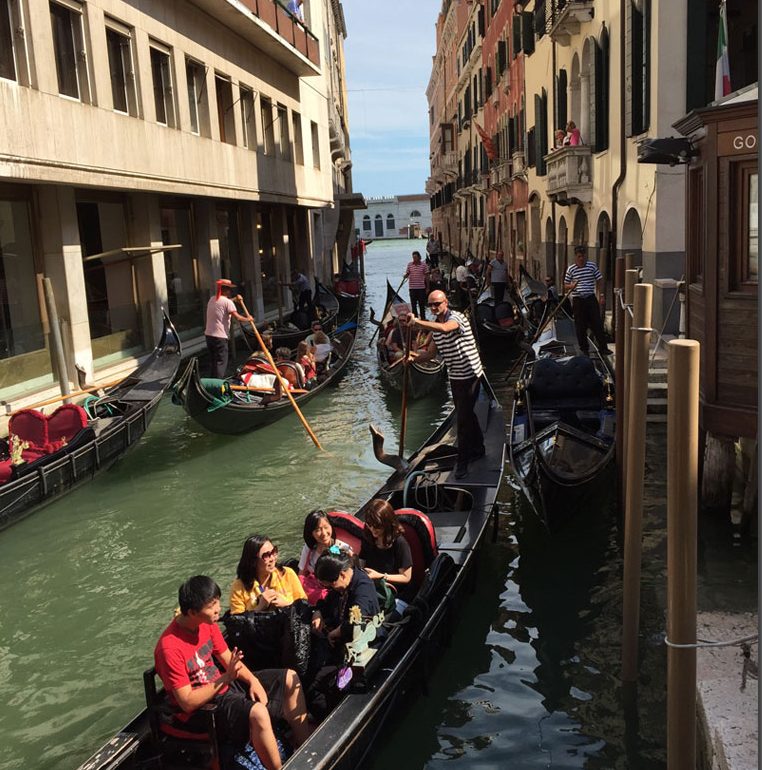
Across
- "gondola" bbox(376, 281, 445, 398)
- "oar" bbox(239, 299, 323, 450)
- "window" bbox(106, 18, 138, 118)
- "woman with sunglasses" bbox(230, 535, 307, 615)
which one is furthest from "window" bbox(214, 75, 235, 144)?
"woman with sunglasses" bbox(230, 535, 307, 615)

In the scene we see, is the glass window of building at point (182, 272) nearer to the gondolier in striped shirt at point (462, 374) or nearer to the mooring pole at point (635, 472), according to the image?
the gondolier in striped shirt at point (462, 374)

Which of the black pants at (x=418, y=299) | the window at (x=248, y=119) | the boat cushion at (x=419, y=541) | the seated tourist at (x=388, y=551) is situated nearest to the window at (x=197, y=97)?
the window at (x=248, y=119)

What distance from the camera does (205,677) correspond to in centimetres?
266

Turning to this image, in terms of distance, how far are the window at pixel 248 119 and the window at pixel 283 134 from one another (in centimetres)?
A: 163

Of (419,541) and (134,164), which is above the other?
(134,164)

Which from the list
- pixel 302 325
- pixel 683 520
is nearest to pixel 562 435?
pixel 683 520

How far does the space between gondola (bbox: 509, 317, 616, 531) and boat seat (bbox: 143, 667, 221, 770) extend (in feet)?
8.98

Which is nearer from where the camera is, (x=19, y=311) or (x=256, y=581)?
(x=256, y=581)

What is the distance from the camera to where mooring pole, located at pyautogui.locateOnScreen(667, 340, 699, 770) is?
247 centimetres

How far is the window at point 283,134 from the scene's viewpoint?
15578 millimetres

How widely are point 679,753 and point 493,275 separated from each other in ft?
39.1

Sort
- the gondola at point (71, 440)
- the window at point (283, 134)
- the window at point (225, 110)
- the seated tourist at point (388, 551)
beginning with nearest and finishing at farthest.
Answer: the seated tourist at point (388, 551) → the gondola at point (71, 440) → the window at point (225, 110) → the window at point (283, 134)

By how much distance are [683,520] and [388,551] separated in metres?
1.53

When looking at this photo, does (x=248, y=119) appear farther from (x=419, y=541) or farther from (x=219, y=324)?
(x=419, y=541)
